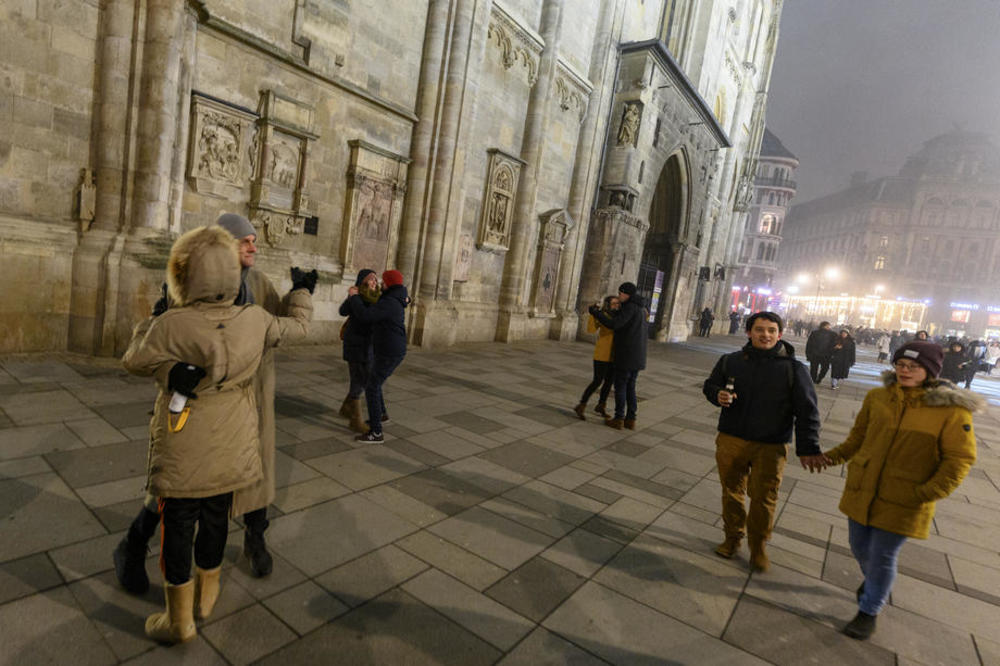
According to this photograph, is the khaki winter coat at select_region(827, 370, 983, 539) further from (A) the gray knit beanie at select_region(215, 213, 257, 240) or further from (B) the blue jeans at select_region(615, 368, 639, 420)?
(B) the blue jeans at select_region(615, 368, 639, 420)

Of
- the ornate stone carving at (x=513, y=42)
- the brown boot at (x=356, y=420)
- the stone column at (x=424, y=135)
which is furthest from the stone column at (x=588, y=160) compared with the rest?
the brown boot at (x=356, y=420)

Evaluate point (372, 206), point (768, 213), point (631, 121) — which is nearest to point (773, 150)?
point (768, 213)

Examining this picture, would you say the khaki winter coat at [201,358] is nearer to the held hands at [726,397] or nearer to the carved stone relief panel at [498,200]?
the held hands at [726,397]

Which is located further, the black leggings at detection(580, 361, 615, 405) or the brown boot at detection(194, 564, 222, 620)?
the black leggings at detection(580, 361, 615, 405)

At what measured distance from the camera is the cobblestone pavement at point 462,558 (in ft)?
8.00

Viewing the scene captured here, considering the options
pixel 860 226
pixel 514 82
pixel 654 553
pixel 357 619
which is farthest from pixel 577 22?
pixel 860 226

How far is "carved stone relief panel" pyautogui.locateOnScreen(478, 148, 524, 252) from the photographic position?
12.9 metres

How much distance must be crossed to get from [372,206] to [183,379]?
29.6ft

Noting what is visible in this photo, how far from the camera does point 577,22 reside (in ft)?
48.4

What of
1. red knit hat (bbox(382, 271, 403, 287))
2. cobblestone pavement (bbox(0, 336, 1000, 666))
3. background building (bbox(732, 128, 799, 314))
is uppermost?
background building (bbox(732, 128, 799, 314))

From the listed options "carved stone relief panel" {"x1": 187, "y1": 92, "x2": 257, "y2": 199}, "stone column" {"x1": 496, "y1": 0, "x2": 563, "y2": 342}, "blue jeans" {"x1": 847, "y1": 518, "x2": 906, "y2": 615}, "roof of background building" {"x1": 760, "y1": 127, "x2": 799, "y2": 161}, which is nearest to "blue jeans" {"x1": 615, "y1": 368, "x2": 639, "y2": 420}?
"blue jeans" {"x1": 847, "y1": 518, "x2": 906, "y2": 615}

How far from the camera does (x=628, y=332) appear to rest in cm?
674

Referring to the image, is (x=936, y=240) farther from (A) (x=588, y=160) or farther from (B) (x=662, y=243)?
(A) (x=588, y=160)

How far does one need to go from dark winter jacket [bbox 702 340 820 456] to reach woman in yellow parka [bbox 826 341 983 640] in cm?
35
